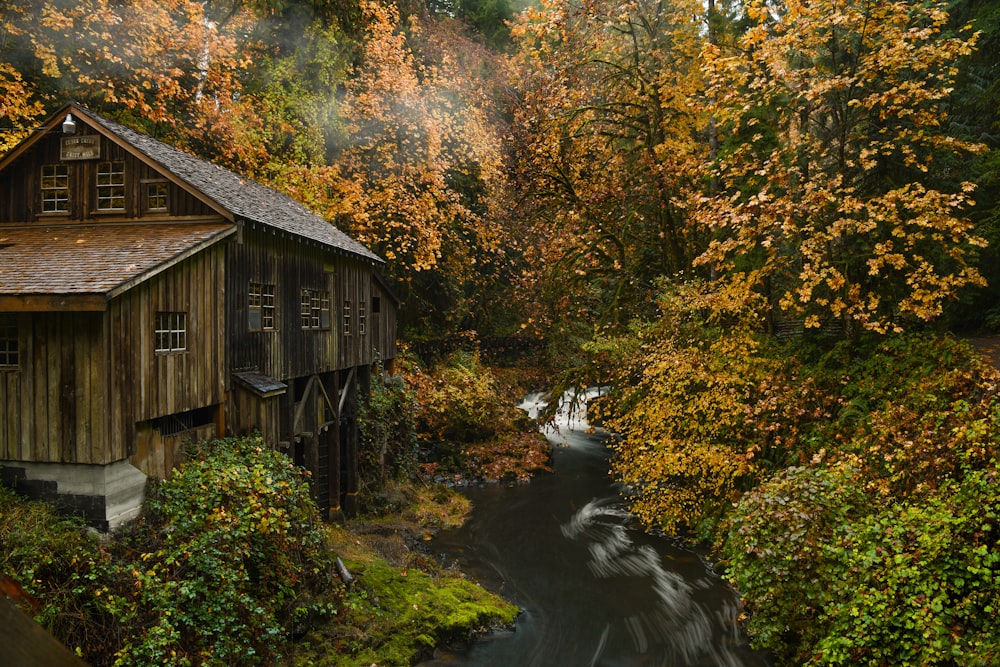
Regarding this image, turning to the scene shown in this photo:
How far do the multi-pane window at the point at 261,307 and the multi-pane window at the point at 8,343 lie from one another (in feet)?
13.1

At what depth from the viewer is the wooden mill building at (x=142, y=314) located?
9398 mm

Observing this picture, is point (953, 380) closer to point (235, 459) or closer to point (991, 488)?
point (991, 488)

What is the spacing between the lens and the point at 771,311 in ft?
48.7

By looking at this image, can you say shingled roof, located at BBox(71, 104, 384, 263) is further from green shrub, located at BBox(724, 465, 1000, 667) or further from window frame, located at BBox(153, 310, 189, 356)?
green shrub, located at BBox(724, 465, 1000, 667)

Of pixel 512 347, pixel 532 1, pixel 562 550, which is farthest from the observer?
pixel 532 1

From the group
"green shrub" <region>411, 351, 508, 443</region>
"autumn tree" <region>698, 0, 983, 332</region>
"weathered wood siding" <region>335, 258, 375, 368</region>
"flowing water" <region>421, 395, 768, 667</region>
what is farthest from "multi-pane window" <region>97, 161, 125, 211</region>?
"green shrub" <region>411, 351, 508, 443</region>

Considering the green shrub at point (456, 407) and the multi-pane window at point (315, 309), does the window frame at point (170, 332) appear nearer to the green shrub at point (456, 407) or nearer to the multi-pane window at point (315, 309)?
the multi-pane window at point (315, 309)

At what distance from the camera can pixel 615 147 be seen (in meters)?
21.3

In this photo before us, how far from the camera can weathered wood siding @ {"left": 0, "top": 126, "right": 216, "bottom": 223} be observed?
39.0 ft

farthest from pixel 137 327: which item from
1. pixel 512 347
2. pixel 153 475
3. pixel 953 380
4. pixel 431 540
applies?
pixel 512 347

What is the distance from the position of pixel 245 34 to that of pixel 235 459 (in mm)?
17691

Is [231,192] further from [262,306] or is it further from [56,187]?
[56,187]

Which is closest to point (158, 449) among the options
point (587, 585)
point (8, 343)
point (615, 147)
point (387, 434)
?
point (8, 343)

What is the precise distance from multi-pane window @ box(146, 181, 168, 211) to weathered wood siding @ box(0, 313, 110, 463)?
129 inches
